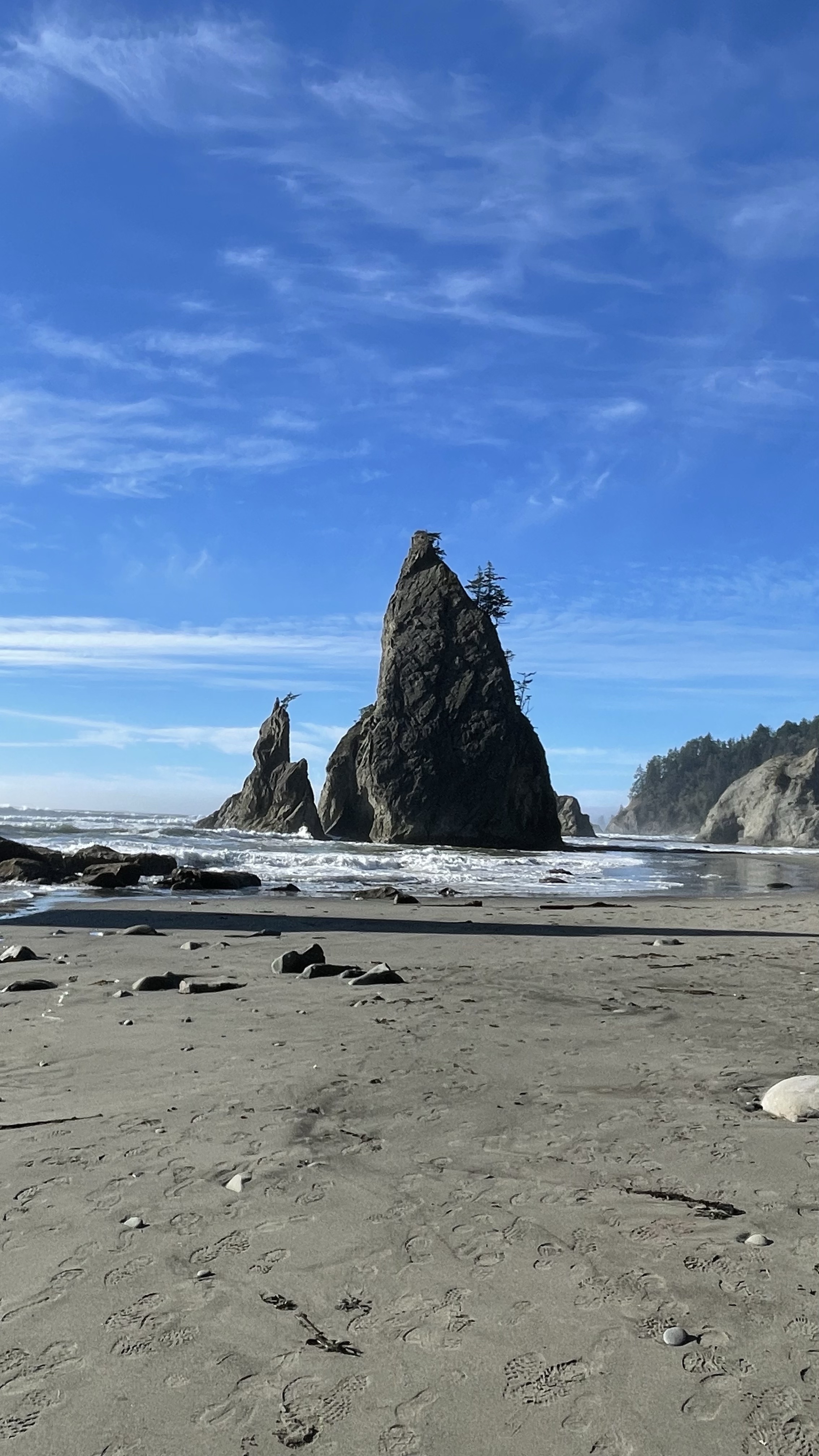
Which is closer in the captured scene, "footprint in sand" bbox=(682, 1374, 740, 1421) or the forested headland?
"footprint in sand" bbox=(682, 1374, 740, 1421)

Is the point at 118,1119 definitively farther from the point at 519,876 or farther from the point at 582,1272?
the point at 519,876

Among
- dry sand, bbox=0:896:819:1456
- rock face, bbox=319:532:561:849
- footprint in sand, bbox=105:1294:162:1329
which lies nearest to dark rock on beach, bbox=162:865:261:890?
dry sand, bbox=0:896:819:1456

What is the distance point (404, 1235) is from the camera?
10.5 ft

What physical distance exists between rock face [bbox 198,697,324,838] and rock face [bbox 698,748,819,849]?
57587mm

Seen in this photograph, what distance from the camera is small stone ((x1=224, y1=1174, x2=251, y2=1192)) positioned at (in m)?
3.56

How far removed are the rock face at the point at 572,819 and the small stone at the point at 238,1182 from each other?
92.9 metres

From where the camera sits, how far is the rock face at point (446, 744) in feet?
192

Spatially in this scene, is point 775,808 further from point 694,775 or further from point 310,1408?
point 310,1408

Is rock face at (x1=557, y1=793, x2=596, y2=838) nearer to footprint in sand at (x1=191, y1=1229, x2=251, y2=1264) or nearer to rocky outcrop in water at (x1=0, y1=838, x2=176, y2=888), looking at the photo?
rocky outcrop in water at (x1=0, y1=838, x2=176, y2=888)

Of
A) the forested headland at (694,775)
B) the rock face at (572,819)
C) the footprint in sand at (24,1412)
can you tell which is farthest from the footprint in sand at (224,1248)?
the forested headland at (694,775)

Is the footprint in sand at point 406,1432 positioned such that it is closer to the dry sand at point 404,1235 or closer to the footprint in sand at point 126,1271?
the dry sand at point 404,1235

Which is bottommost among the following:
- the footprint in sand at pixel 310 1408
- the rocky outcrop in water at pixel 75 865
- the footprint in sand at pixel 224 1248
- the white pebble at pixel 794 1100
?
the footprint in sand at pixel 310 1408

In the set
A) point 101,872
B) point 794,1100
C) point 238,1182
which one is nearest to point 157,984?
point 238,1182

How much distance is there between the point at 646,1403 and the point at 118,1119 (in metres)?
2.93
